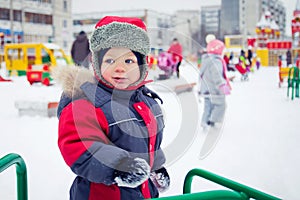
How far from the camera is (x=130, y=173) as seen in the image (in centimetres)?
112

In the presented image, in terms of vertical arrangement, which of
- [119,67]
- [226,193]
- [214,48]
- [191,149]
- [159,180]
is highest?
[214,48]

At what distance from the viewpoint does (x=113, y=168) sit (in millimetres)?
1129

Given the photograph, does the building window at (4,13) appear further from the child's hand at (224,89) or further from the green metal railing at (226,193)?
the green metal railing at (226,193)

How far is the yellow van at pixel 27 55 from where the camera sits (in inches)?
475

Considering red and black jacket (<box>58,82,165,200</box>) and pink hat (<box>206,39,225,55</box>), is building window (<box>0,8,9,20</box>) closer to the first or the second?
pink hat (<box>206,39,225,55</box>)

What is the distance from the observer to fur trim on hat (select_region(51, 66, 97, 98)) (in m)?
1.22

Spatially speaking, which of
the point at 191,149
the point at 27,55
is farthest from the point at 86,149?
the point at 27,55

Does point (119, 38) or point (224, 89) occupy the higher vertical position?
point (119, 38)

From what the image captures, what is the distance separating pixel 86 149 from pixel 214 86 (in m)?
3.61

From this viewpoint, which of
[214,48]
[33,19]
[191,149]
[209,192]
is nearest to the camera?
[209,192]

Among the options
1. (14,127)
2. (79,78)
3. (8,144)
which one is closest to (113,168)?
(79,78)

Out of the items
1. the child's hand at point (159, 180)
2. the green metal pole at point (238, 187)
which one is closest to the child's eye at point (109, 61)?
the child's hand at point (159, 180)

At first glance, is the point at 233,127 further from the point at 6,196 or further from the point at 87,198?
the point at 87,198

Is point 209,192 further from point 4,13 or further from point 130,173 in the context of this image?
point 4,13
